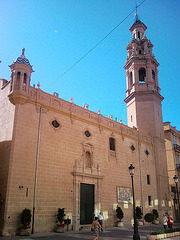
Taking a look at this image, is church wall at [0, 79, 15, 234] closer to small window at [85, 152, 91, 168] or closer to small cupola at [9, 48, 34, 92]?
small cupola at [9, 48, 34, 92]

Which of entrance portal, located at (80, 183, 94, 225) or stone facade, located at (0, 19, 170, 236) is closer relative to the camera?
stone facade, located at (0, 19, 170, 236)

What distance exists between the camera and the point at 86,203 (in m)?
21.3

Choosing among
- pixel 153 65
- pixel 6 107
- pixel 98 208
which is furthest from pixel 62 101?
pixel 153 65

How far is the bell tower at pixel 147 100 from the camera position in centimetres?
3219

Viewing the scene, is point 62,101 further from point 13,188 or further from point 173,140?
point 173,140

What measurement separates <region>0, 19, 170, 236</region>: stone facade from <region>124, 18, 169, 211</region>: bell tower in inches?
185

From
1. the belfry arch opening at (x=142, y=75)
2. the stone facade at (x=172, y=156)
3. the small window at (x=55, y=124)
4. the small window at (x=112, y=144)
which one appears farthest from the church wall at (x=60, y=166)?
the belfry arch opening at (x=142, y=75)

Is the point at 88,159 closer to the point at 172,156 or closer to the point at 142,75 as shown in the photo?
the point at 142,75

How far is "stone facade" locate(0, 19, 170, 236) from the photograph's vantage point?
17.0m

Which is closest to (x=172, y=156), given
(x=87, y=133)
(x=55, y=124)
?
(x=87, y=133)

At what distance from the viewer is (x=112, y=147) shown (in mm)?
26594

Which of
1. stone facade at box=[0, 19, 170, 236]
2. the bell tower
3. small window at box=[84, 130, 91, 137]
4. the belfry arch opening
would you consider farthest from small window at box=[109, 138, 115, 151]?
the belfry arch opening

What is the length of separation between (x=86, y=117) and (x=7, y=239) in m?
13.5

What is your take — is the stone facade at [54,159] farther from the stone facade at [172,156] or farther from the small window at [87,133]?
the stone facade at [172,156]
